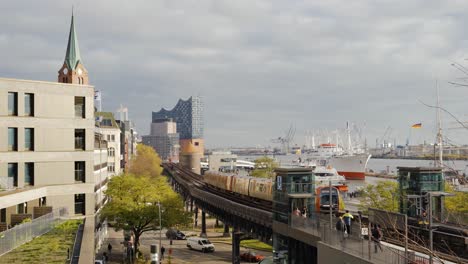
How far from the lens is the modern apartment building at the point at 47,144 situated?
4019 cm

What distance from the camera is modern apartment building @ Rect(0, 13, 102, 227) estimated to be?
40.2 metres

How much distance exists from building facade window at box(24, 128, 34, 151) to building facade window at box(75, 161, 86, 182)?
14.1 feet

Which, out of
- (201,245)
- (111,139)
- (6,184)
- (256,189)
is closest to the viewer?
(6,184)

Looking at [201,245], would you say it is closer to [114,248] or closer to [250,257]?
[250,257]

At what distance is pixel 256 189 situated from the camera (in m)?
57.9

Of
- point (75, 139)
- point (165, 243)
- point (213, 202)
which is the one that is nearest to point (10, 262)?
point (75, 139)

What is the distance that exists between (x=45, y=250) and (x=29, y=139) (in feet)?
73.6

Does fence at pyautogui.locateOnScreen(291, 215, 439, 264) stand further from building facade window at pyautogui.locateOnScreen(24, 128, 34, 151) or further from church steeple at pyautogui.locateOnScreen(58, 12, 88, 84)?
church steeple at pyautogui.locateOnScreen(58, 12, 88, 84)

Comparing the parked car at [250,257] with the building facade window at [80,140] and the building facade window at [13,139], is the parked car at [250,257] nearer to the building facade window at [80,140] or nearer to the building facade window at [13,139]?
the building facade window at [80,140]

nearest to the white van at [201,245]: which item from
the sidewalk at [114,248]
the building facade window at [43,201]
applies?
the sidewalk at [114,248]

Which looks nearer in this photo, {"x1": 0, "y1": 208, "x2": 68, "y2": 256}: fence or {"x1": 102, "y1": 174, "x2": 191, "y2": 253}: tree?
{"x1": 0, "y1": 208, "x2": 68, "y2": 256}: fence

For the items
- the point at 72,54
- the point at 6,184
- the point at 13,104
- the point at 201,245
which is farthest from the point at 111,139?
Answer: the point at 6,184

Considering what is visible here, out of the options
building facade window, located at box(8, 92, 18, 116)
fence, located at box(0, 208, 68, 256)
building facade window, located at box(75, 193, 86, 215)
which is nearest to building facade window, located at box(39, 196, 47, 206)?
building facade window, located at box(75, 193, 86, 215)

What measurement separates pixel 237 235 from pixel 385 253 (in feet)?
111
